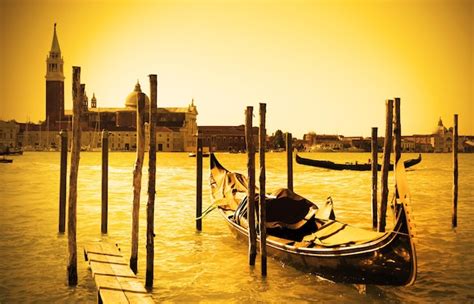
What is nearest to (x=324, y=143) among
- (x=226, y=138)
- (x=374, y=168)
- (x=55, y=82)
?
(x=226, y=138)

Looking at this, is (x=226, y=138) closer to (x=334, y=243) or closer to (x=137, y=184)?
(x=137, y=184)

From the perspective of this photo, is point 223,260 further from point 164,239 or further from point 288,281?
point 164,239

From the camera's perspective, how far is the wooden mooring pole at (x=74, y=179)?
628 cm

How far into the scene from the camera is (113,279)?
17.1 feet

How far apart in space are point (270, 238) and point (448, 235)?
16.3 feet

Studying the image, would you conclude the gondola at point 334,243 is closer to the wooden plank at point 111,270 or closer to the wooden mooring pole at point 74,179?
the wooden plank at point 111,270

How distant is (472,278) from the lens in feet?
22.4

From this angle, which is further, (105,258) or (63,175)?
(63,175)

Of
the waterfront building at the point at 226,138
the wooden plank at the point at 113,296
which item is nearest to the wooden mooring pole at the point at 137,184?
the wooden plank at the point at 113,296

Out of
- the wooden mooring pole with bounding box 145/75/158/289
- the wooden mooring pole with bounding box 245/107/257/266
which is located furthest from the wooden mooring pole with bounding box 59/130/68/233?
the wooden mooring pole with bounding box 245/107/257/266

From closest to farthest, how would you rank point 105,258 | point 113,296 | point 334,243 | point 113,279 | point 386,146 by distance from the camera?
point 113,296
point 113,279
point 105,258
point 334,243
point 386,146

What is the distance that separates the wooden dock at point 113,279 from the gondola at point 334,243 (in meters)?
2.37

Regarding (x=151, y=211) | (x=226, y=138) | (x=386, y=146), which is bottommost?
(x=151, y=211)

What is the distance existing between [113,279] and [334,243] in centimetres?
289
